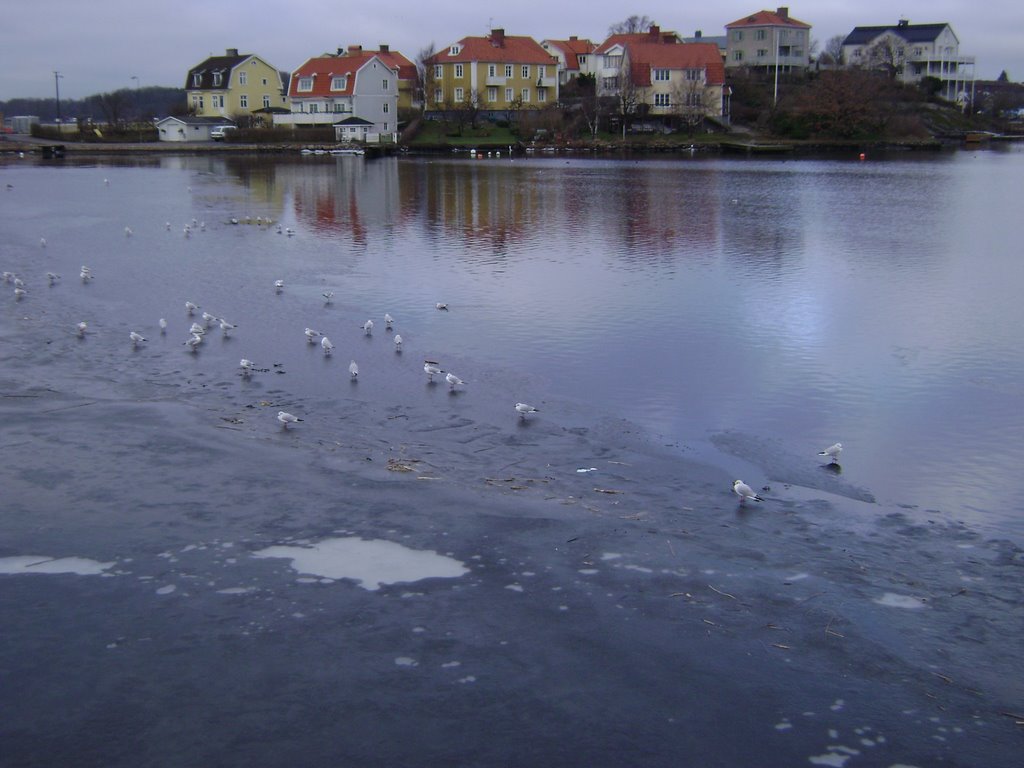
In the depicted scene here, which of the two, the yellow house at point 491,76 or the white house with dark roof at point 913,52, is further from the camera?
the white house with dark roof at point 913,52

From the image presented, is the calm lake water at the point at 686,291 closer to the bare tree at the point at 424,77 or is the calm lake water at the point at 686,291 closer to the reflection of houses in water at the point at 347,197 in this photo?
the reflection of houses in water at the point at 347,197

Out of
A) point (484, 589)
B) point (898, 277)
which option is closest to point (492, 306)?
point (898, 277)

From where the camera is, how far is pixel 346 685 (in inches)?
268

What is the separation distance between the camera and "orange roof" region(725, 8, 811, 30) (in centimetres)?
11144

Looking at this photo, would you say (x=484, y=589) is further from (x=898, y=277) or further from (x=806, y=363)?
(x=898, y=277)

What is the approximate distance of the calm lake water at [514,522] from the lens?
6.52 metres

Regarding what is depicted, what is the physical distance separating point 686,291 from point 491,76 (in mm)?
85913

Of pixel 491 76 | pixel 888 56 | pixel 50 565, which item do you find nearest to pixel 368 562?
pixel 50 565

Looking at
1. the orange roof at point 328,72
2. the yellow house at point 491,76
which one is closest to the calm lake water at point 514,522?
the orange roof at point 328,72

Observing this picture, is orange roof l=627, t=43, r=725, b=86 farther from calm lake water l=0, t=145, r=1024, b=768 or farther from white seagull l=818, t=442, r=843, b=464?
white seagull l=818, t=442, r=843, b=464

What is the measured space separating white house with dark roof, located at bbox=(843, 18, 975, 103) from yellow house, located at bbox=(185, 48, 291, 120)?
2707 inches

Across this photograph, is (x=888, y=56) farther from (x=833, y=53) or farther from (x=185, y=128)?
(x=185, y=128)

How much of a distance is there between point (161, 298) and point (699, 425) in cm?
1366

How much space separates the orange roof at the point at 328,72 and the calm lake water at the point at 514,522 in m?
78.4
